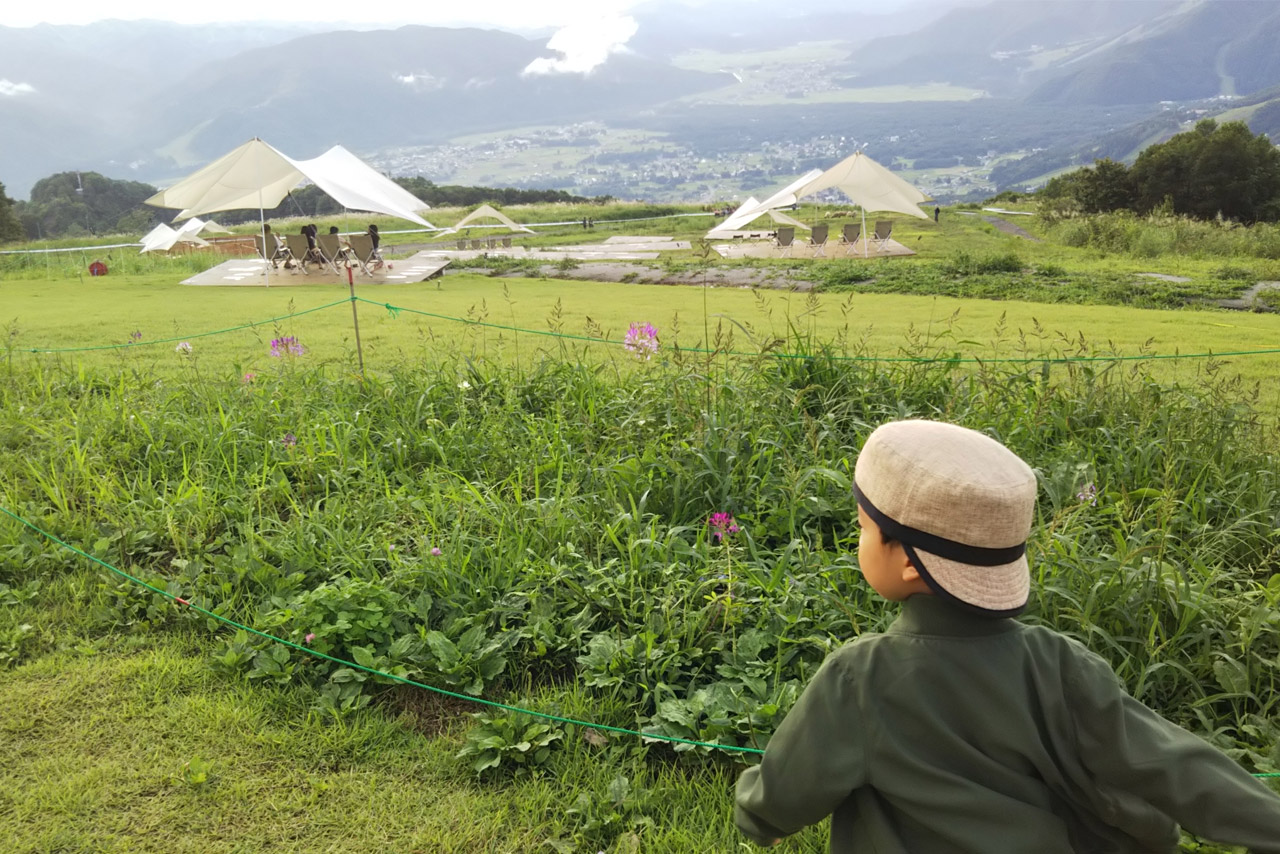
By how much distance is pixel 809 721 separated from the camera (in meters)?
1.36

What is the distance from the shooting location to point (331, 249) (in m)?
18.8

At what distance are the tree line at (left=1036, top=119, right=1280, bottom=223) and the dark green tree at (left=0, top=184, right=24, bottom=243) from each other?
42.5 m

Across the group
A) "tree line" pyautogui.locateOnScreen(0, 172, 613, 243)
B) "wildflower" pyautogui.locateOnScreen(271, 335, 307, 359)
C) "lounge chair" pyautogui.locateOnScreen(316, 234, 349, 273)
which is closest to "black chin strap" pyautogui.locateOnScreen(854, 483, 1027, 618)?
"wildflower" pyautogui.locateOnScreen(271, 335, 307, 359)

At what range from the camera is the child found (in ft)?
4.15

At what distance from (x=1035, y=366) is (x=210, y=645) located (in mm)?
5644

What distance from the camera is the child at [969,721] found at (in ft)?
→ 4.15

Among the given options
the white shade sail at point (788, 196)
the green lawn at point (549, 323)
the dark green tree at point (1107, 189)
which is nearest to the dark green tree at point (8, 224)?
the green lawn at point (549, 323)

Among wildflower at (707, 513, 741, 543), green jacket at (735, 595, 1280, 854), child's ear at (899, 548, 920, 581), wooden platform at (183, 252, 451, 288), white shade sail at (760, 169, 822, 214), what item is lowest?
wildflower at (707, 513, 741, 543)

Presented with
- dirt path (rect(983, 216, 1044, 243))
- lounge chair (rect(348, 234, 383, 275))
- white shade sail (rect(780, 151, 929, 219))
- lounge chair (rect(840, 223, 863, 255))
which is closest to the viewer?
lounge chair (rect(348, 234, 383, 275))

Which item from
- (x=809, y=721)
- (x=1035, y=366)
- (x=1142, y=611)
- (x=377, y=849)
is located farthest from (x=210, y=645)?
(x=1035, y=366)

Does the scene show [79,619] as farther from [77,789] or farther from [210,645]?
[77,789]

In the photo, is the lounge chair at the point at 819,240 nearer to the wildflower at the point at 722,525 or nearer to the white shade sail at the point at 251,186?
the white shade sail at the point at 251,186

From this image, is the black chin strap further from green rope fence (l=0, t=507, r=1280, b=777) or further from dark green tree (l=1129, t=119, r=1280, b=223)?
dark green tree (l=1129, t=119, r=1280, b=223)

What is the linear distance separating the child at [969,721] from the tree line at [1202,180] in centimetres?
3263
